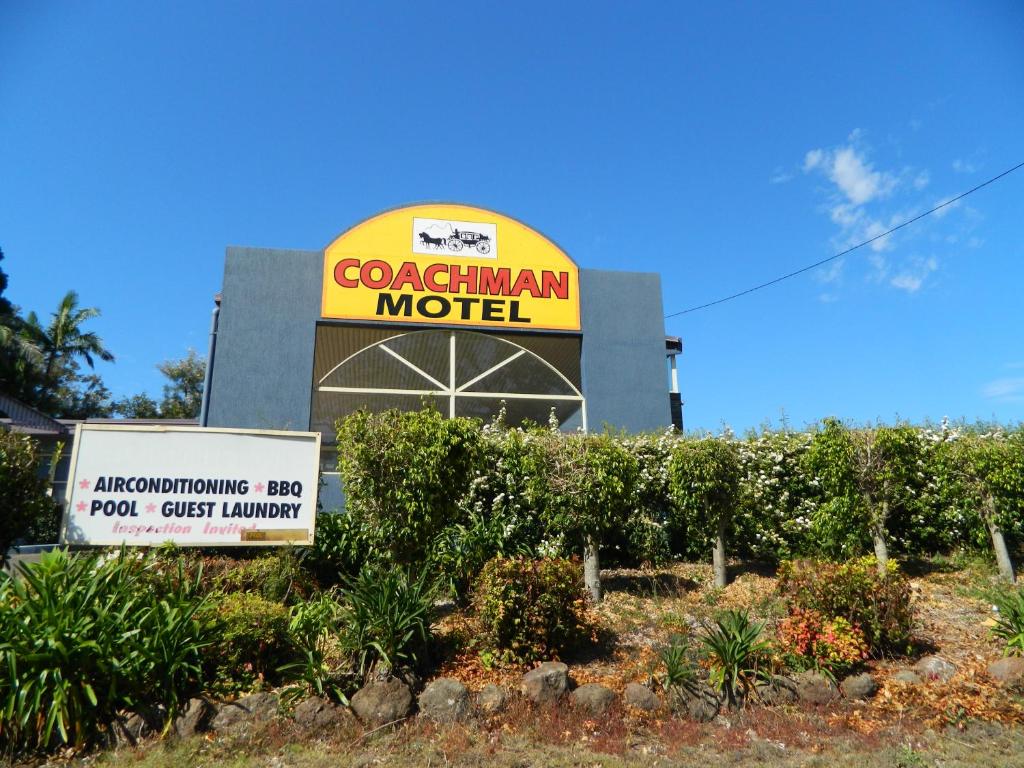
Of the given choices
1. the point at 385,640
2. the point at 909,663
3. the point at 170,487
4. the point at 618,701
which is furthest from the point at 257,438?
the point at 909,663

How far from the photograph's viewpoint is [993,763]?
5035mm

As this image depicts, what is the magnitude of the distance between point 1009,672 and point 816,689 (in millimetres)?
1879

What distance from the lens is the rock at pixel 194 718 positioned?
17.9 feet

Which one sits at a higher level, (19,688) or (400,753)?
(19,688)

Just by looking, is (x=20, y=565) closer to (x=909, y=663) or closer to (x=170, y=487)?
(x=170, y=487)

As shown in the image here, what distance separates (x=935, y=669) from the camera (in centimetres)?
644

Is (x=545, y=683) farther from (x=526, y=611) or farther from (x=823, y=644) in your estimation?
(x=823, y=644)

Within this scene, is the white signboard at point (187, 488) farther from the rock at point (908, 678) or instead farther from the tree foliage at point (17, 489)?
the rock at point (908, 678)

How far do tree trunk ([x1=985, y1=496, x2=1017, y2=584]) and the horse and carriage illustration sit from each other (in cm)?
1162

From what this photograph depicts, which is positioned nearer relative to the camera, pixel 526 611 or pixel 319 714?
pixel 319 714

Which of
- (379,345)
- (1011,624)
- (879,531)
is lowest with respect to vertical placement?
(1011,624)

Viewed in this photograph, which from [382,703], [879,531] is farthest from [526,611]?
[879,531]

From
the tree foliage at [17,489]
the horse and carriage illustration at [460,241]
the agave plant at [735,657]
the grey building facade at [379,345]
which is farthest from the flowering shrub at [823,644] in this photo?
the horse and carriage illustration at [460,241]

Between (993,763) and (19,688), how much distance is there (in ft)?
25.8
